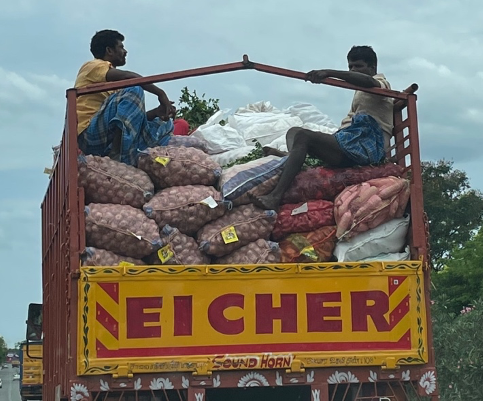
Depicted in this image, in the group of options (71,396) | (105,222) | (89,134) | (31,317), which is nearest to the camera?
(71,396)

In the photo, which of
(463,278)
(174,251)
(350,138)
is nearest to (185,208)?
(174,251)

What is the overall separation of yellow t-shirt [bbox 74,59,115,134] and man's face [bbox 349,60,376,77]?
1.75 meters

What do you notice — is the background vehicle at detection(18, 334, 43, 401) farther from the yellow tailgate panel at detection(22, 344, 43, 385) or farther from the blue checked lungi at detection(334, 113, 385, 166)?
the blue checked lungi at detection(334, 113, 385, 166)

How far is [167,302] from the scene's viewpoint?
584cm

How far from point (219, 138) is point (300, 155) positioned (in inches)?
52.0

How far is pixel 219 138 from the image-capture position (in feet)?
25.5

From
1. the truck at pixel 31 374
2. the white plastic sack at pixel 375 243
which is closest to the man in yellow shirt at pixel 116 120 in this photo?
the white plastic sack at pixel 375 243

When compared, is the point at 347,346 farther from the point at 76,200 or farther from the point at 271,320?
the point at 76,200

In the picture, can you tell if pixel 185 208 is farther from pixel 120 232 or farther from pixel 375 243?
pixel 375 243

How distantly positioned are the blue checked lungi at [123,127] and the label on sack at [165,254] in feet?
2.50

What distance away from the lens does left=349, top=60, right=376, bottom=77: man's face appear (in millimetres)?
7273

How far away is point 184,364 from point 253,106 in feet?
13.5

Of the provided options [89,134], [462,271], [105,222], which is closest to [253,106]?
[89,134]

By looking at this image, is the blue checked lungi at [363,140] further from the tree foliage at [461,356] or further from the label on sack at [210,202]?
the tree foliage at [461,356]
